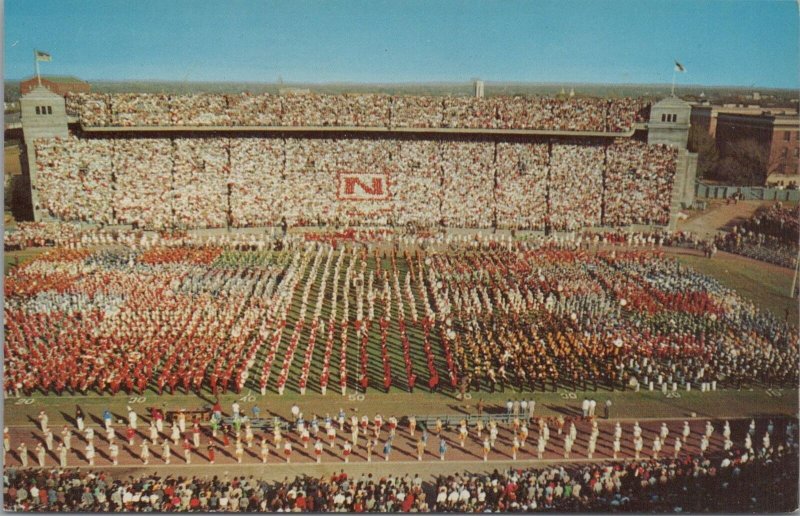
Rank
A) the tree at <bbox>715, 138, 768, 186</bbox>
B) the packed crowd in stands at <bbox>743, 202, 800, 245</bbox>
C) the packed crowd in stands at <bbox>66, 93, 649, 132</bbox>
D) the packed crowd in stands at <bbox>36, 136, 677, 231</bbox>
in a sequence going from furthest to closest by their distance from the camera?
the tree at <bbox>715, 138, 768, 186</bbox>, the packed crowd in stands at <bbox>66, 93, 649, 132</bbox>, the packed crowd in stands at <bbox>36, 136, 677, 231</bbox>, the packed crowd in stands at <bbox>743, 202, 800, 245</bbox>

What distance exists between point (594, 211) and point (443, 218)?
9.26 meters

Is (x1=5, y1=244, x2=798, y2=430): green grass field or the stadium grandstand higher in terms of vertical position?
the stadium grandstand

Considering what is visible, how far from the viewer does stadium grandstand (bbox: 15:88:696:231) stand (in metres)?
36.8

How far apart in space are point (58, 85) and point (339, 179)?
2219 cm

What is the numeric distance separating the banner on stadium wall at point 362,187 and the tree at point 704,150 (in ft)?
92.8

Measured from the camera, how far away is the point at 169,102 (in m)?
39.9

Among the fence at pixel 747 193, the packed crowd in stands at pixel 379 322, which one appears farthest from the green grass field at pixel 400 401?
the fence at pixel 747 193

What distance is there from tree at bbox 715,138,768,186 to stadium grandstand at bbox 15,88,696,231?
8544mm

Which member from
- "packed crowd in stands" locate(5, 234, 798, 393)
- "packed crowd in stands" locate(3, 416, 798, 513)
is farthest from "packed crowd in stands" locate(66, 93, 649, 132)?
"packed crowd in stands" locate(3, 416, 798, 513)

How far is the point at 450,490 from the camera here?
1365 cm

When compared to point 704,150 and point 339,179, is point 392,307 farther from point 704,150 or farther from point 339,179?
point 704,150

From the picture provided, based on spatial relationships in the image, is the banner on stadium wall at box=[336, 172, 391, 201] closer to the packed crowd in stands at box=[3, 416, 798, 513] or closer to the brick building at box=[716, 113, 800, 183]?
the packed crowd in stands at box=[3, 416, 798, 513]

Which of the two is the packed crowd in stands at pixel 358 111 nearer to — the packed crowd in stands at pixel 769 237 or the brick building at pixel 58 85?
the brick building at pixel 58 85

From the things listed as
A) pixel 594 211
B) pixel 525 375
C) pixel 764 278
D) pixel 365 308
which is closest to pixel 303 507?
pixel 525 375
